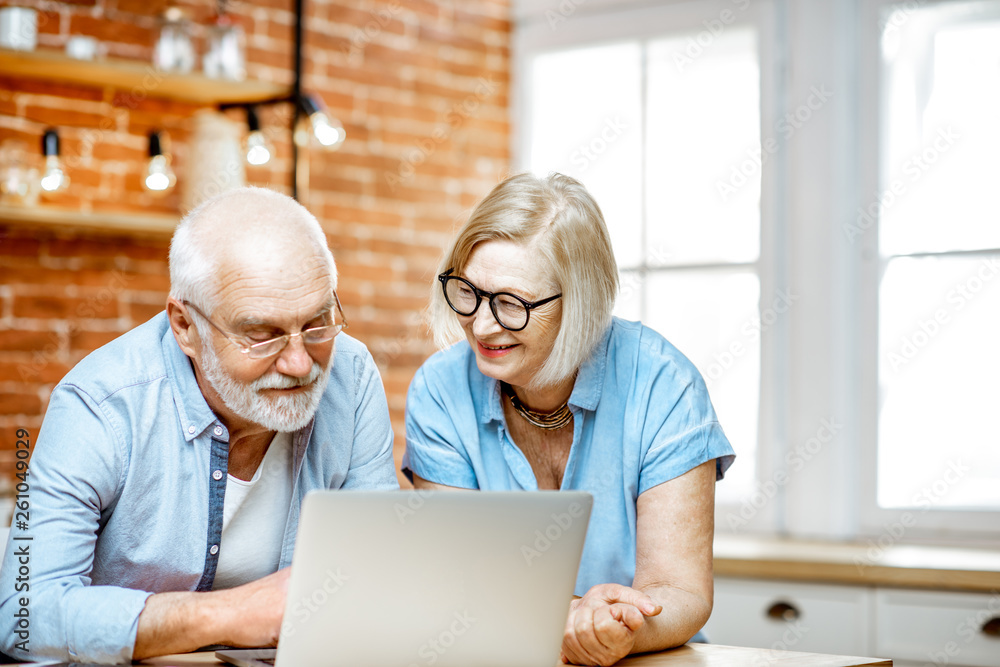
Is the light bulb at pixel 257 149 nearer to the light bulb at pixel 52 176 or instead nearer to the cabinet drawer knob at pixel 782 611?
the light bulb at pixel 52 176

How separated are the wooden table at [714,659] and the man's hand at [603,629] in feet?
0.12

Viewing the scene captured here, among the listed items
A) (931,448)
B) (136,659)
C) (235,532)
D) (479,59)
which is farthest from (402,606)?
(479,59)

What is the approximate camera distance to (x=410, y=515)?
3.60 feet

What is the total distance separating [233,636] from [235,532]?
33 cm

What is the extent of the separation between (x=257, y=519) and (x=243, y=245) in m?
0.42

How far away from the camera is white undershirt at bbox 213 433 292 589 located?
5.08 feet

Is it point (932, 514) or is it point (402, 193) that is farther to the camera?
point (402, 193)

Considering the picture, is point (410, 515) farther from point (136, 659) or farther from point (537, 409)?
point (537, 409)

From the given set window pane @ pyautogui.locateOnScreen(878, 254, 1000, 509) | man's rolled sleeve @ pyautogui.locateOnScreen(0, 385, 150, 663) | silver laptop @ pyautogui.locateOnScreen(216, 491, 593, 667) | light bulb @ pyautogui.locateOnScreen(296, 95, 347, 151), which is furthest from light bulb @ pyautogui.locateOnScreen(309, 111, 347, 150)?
silver laptop @ pyautogui.locateOnScreen(216, 491, 593, 667)

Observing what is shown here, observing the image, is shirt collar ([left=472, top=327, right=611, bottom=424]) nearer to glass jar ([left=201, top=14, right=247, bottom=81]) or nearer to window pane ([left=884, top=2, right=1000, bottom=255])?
glass jar ([left=201, top=14, right=247, bottom=81])

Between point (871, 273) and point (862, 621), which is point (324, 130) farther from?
point (862, 621)


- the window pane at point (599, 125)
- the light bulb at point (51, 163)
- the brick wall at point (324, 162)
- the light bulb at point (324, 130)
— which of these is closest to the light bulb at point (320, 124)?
the light bulb at point (324, 130)

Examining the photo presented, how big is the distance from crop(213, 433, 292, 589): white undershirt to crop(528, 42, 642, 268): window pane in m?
2.00

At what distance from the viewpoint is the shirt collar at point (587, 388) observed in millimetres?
1714
